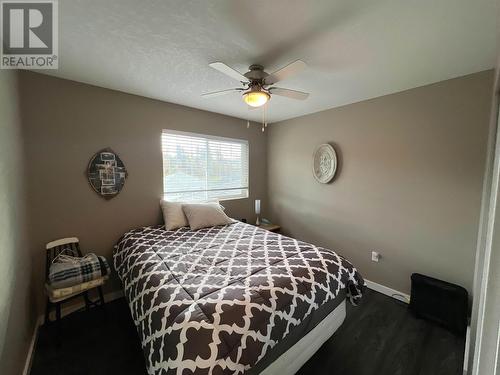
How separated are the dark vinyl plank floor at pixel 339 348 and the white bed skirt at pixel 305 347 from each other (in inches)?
6.1

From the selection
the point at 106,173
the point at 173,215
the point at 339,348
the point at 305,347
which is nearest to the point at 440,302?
the point at 339,348

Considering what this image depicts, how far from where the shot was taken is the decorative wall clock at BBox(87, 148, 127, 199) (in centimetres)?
222

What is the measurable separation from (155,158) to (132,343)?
76.9 inches

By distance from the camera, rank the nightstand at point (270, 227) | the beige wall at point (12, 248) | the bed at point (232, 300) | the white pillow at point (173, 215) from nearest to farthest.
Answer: the bed at point (232, 300) → the beige wall at point (12, 248) → the white pillow at point (173, 215) → the nightstand at point (270, 227)

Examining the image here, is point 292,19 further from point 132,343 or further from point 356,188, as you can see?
point 132,343

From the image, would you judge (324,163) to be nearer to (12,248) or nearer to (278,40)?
(278,40)

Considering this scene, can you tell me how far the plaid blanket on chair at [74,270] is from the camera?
5.57 feet

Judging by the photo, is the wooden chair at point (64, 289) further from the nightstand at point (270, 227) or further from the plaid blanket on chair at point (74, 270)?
the nightstand at point (270, 227)

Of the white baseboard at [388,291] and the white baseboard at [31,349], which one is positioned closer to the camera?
the white baseboard at [31,349]

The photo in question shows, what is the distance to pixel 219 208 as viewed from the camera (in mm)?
2918

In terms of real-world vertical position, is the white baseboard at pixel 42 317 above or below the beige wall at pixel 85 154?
below

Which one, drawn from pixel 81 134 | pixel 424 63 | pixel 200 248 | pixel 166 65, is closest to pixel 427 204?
pixel 424 63

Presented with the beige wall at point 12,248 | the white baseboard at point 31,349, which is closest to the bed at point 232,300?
the beige wall at point 12,248

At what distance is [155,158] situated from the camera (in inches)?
105
